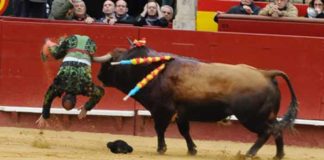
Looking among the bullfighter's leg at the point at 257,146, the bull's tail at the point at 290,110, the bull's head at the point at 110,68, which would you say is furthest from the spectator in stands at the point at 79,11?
the bullfighter's leg at the point at 257,146

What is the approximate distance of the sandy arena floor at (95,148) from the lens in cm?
989

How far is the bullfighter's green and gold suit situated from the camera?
10.6 meters

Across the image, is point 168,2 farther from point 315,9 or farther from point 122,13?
point 315,9

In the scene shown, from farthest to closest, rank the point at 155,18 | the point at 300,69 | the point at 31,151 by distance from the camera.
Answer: the point at 155,18 < the point at 300,69 < the point at 31,151

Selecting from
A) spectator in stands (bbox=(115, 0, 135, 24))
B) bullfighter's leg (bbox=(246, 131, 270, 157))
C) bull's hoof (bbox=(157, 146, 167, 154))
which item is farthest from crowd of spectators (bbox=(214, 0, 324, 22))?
bull's hoof (bbox=(157, 146, 167, 154))

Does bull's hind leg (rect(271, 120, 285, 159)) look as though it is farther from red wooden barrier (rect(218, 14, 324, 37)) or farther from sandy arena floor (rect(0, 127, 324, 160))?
red wooden barrier (rect(218, 14, 324, 37))

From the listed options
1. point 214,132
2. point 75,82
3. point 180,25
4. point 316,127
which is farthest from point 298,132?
point 75,82

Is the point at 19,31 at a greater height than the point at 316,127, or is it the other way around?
the point at 19,31

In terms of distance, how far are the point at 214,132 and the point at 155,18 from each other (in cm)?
190

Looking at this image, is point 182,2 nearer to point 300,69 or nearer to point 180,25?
point 180,25

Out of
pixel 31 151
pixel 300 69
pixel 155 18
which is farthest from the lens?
pixel 155 18

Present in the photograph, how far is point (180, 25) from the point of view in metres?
13.7

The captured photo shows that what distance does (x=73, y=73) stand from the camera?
34.6 ft

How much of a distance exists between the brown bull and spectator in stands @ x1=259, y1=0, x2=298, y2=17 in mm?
2507
